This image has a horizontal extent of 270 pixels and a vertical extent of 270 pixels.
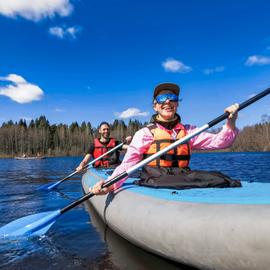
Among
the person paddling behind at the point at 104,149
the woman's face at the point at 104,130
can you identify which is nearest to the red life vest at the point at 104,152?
the person paddling behind at the point at 104,149

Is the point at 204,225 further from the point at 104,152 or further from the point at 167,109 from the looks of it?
the point at 104,152

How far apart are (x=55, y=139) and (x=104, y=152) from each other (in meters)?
75.4

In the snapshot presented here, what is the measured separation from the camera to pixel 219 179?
3590 millimetres

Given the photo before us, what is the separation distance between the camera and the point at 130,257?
3.62 metres

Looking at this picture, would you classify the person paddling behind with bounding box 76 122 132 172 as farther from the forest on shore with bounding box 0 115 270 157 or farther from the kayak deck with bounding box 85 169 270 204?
the forest on shore with bounding box 0 115 270 157

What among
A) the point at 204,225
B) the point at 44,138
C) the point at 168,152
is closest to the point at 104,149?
the point at 168,152

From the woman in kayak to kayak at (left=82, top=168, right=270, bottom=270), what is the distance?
0.47 meters

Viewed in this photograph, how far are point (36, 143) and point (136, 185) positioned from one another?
77.4 meters

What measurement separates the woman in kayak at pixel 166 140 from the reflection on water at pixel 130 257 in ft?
2.20

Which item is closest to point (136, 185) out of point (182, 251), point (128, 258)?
point (128, 258)

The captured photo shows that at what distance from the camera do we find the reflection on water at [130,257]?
3318 millimetres

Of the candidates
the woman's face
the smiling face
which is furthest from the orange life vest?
the woman's face

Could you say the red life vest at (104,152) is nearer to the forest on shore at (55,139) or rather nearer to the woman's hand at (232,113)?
the woman's hand at (232,113)

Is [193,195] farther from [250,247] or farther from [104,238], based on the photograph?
[104,238]
